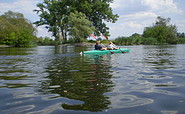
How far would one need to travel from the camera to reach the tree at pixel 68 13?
5634 cm

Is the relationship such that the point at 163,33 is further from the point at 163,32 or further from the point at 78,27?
the point at 78,27

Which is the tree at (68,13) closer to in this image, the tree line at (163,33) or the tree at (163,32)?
the tree line at (163,33)

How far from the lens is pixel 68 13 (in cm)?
5791

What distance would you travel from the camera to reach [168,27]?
265 ft

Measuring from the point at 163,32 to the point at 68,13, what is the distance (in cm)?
4094

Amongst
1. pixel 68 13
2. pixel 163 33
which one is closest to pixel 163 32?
pixel 163 33

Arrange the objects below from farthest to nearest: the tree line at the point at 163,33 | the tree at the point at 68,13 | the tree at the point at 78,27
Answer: the tree line at the point at 163,33, the tree at the point at 68,13, the tree at the point at 78,27

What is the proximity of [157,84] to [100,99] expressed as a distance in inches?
80.5

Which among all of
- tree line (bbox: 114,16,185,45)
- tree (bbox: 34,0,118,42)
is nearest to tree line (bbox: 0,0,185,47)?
tree (bbox: 34,0,118,42)

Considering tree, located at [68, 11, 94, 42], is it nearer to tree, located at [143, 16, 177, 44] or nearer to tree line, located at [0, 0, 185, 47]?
tree line, located at [0, 0, 185, 47]

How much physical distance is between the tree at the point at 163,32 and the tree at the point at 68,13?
27690 millimetres

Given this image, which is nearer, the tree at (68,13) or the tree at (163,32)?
the tree at (68,13)

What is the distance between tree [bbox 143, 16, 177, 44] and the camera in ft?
249

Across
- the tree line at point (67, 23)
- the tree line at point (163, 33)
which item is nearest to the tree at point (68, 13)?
the tree line at point (67, 23)
